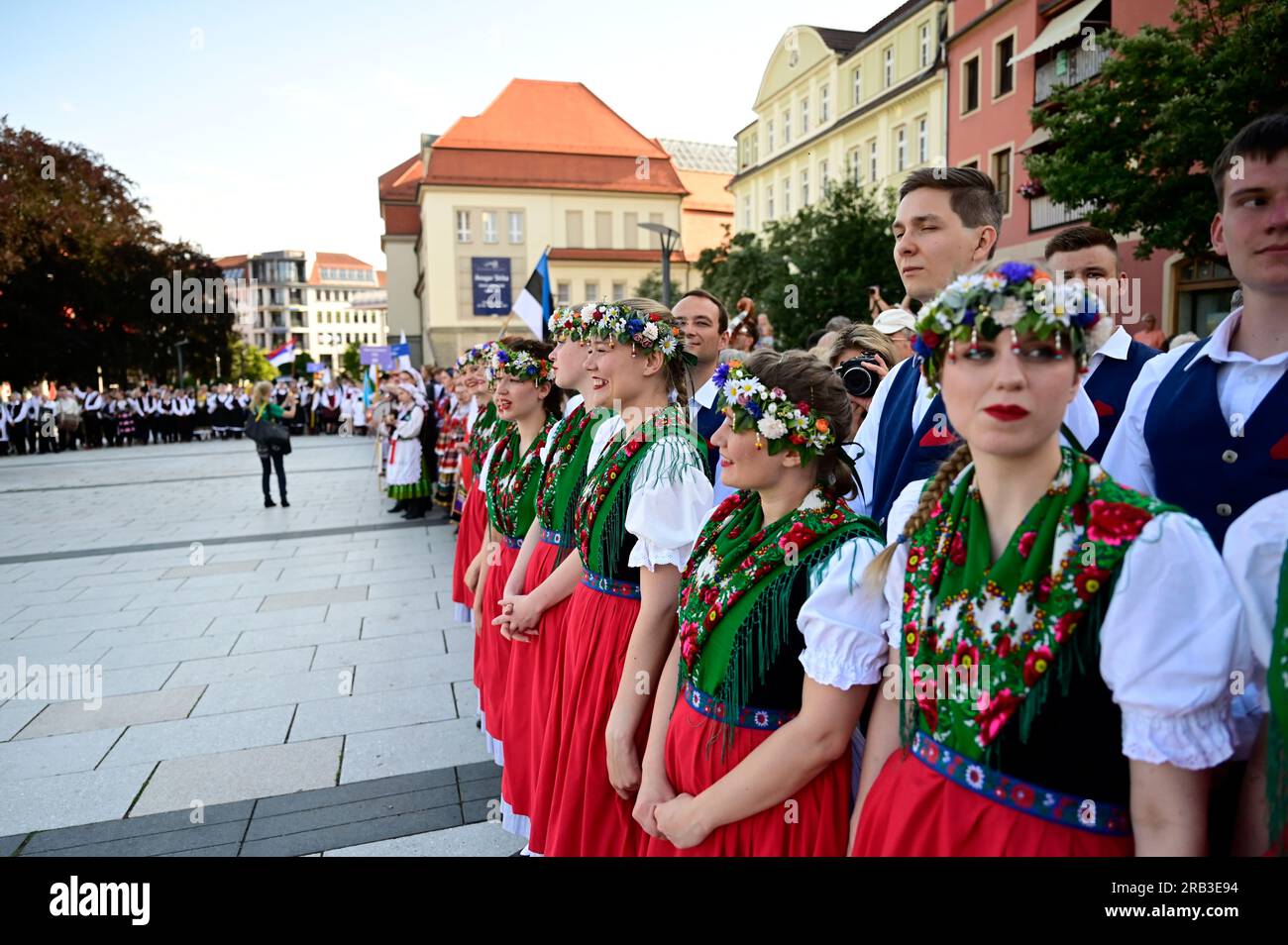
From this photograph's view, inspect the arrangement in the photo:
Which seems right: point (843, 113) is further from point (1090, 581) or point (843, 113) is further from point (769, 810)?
point (1090, 581)

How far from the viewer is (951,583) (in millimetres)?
1547

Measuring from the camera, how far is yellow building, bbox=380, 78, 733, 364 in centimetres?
4888

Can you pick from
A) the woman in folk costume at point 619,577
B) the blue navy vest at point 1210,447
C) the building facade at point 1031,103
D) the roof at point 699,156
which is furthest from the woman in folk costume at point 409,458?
the roof at point 699,156

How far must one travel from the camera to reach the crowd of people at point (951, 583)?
1317mm

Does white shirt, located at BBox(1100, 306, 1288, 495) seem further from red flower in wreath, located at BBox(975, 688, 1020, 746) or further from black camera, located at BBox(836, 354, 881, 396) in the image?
black camera, located at BBox(836, 354, 881, 396)

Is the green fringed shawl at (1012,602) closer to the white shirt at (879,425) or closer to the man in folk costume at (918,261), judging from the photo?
the white shirt at (879,425)

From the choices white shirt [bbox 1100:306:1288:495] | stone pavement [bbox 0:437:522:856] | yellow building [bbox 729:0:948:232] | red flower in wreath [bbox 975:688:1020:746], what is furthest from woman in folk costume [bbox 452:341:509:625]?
yellow building [bbox 729:0:948:232]

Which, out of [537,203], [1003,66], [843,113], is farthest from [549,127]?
[1003,66]

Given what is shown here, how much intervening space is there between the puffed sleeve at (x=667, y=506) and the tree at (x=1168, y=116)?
43.0 ft

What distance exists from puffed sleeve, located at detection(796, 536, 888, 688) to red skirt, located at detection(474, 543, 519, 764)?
215cm

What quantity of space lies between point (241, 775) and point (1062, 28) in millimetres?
24001

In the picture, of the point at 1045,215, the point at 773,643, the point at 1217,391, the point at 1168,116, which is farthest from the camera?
the point at 1045,215
